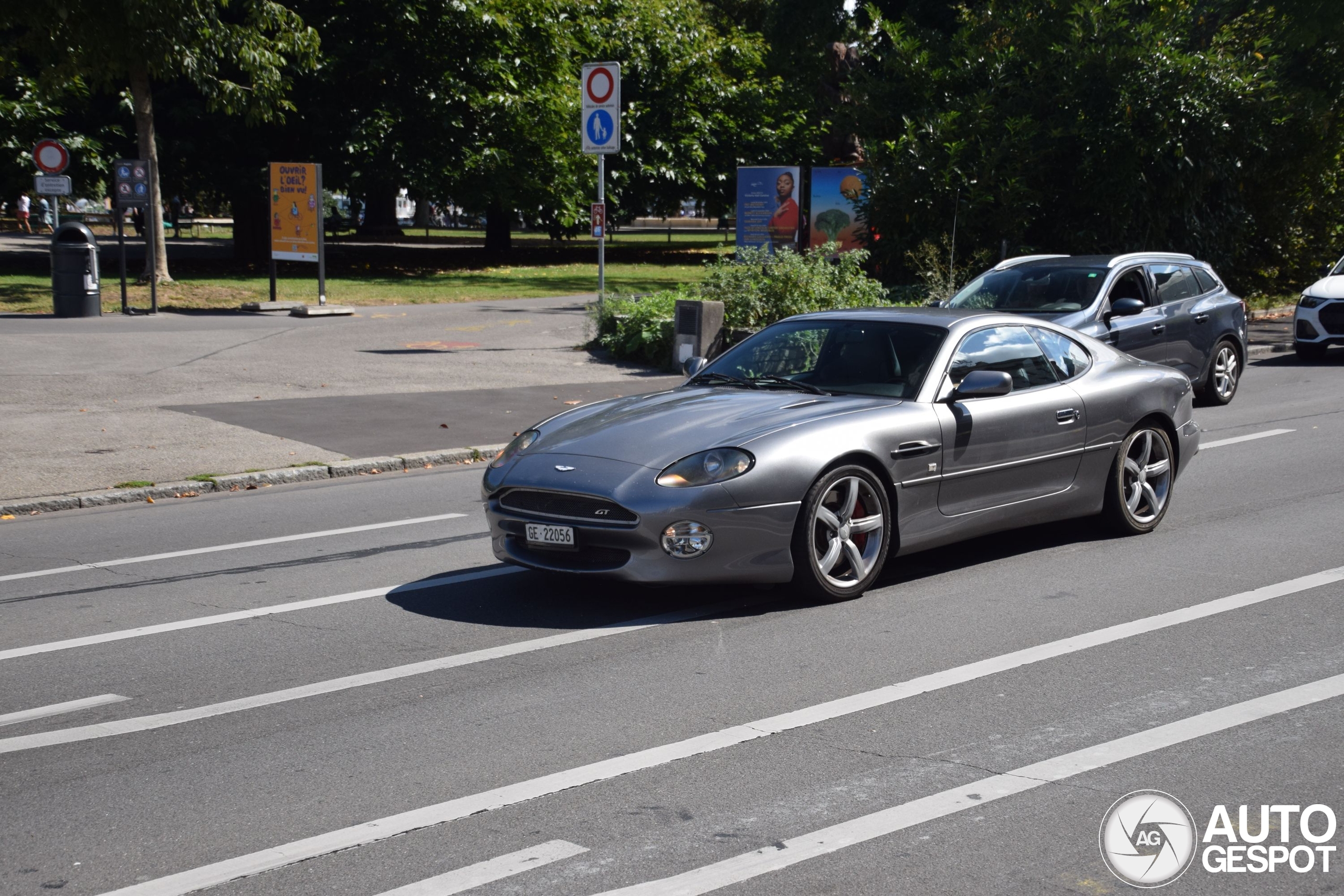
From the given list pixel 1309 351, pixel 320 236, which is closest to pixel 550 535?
pixel 1309 351

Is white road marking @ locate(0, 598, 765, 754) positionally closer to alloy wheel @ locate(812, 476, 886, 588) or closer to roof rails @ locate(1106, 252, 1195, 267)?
alloy wheel @ locate(812, 476, 886, 588)

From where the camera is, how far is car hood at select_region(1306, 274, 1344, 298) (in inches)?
755

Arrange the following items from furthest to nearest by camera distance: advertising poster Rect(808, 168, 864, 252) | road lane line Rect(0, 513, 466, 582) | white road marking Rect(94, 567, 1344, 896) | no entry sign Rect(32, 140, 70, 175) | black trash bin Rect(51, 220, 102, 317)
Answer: advertising poster Rect(808, 168, 864, 252) < no entry sign Rect(32, 140, 70, 175) < black trash bin Rect(51, 220, 102, 317) < road lane line Rect(0, 513, 466, 582) < white road marking Rect(94, 567, 1344, 896)

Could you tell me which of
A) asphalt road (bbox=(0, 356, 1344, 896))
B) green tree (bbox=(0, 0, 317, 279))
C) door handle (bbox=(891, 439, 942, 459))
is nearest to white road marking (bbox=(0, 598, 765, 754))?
asphalt road (bbox=(0, 356, 1344, 896))

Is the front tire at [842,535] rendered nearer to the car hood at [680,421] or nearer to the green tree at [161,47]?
the car hood at [680,421]

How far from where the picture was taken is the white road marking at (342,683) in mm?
5066

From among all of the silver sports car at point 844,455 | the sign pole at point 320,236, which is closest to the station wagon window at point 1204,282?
the silver sports car at point 844,455

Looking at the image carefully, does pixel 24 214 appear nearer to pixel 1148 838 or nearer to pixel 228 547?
pixel 228 547

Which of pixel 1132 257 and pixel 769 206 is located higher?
pixel 769 206

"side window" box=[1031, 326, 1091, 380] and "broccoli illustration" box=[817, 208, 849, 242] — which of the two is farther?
"broccoli illustration" box=[817, 208, 849, 242]

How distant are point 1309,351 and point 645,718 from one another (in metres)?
17.3

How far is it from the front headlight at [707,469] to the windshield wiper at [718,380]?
1.14 metres

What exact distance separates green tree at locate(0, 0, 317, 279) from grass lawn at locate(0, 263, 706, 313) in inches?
45.0

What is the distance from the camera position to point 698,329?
664 inches
